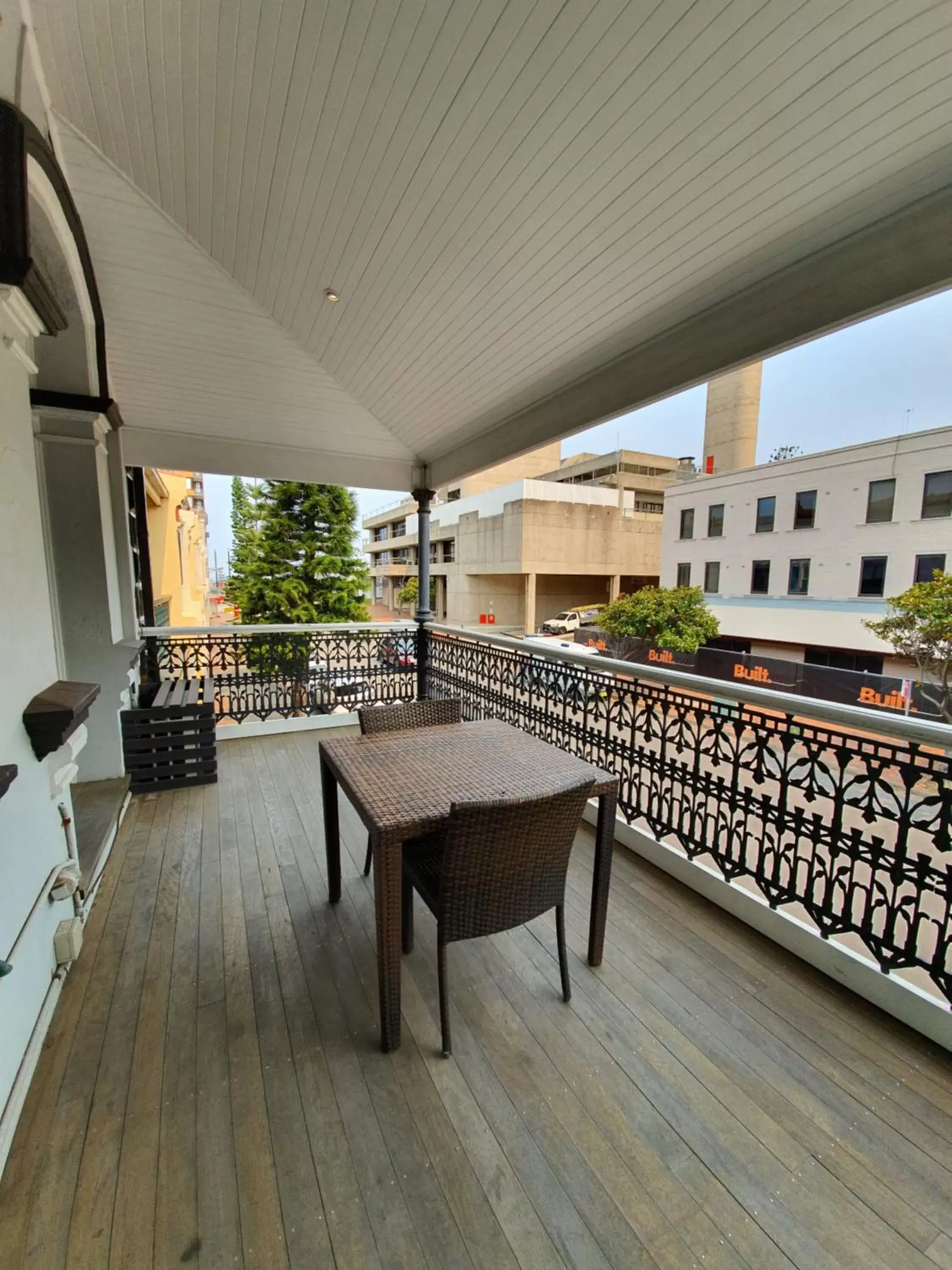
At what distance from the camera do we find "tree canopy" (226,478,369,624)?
32.4 ft

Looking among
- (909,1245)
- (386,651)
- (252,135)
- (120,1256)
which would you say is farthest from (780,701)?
(386,651)

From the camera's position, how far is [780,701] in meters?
1.90

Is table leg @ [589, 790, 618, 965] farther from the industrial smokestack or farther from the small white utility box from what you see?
the industrial smokestack

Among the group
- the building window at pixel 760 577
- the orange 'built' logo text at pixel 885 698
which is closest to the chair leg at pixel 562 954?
the orange 'built' logo text at pixel 885 698

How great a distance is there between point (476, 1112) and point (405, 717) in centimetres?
148

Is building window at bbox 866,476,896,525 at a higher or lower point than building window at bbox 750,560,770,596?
higher

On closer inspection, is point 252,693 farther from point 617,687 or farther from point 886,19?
point 886,19

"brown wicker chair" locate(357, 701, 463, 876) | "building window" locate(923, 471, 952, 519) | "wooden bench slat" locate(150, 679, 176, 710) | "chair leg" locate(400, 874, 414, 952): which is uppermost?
"building window" locate(923, 471, 952, 519)

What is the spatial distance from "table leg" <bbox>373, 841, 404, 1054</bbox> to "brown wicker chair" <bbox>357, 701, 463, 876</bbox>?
2.75 ft

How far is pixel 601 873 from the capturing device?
180 centimetres

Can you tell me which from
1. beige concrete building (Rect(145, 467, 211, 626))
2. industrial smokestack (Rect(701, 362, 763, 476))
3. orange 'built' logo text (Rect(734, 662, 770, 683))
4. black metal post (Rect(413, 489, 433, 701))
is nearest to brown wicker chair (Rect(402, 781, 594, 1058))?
black metal post (Rect(413, 489, 433, 701))

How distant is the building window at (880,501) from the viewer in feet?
25.5

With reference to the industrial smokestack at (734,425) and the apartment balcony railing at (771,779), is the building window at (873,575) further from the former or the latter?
the apartment balcony railing at (771,779)

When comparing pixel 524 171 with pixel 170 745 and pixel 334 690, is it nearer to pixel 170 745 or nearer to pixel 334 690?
pixel 170 745
